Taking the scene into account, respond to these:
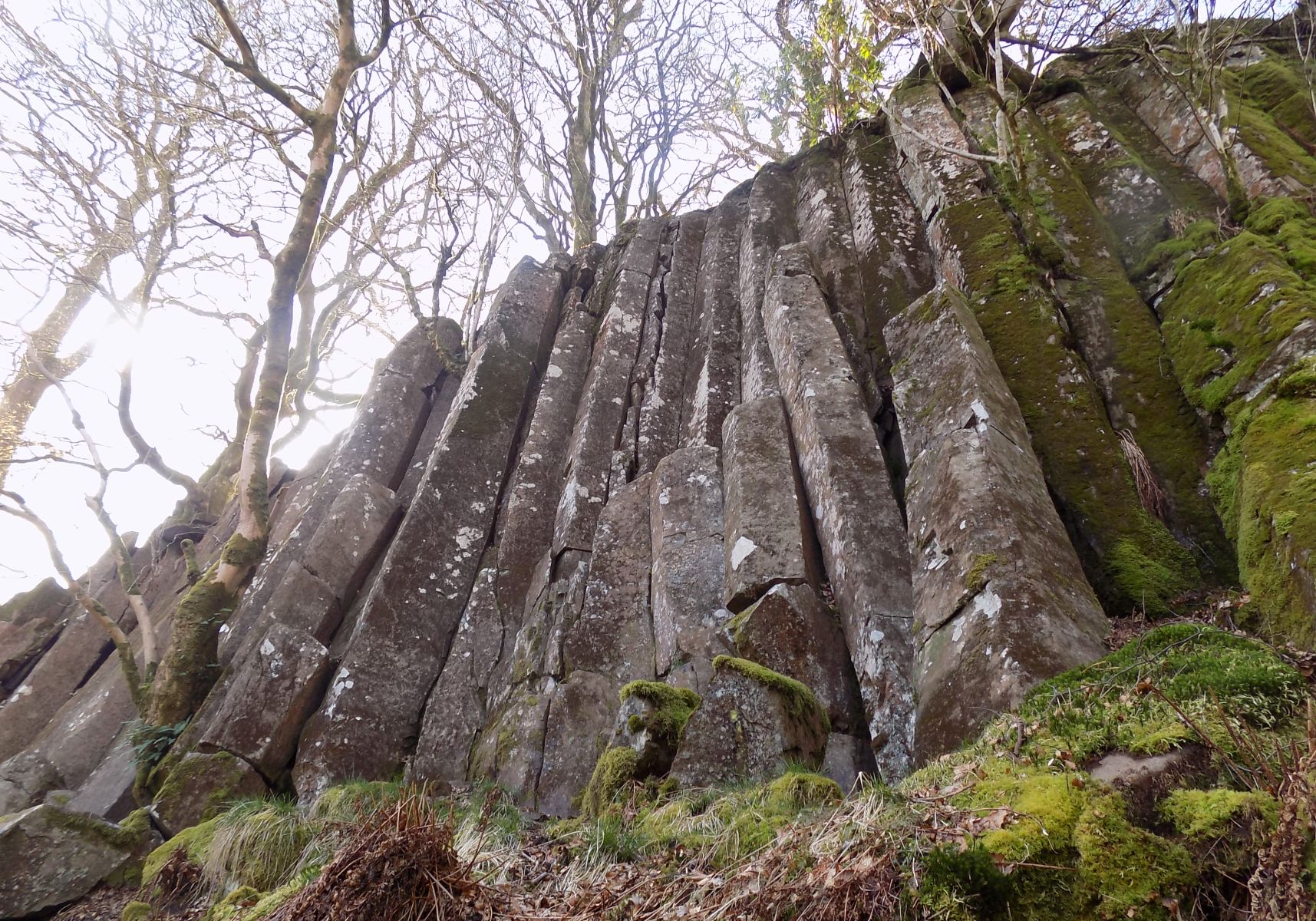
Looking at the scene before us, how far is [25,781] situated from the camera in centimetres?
884

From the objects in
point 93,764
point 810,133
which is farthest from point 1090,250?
point 93,764

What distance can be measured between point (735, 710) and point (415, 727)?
4.71m

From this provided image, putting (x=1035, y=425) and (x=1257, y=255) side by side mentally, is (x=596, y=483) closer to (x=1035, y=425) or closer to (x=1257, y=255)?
(x=1035, y=425)

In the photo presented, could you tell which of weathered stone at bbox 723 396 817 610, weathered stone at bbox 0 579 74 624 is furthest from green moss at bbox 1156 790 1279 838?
weathered stone at bbox 0 579 74 624

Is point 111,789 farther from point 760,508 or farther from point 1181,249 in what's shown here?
point 1181,249

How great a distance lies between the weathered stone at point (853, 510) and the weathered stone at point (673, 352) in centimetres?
225

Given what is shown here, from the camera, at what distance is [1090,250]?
8.87 metres

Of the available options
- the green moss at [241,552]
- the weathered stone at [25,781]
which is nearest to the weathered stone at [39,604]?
the weathered stone at [25,781]

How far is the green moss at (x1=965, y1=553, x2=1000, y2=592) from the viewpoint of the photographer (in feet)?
17.3

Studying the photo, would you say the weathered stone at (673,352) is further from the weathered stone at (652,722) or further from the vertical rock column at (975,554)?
the weathered stone at (652,722)

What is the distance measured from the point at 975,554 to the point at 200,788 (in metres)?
7.90

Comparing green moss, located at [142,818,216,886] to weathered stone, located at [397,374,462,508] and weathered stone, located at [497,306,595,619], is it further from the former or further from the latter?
Answer: weathered stone, located at [397,374,462,508]

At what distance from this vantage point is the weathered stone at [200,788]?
6.90m

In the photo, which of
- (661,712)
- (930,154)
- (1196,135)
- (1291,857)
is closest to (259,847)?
(661,712)
